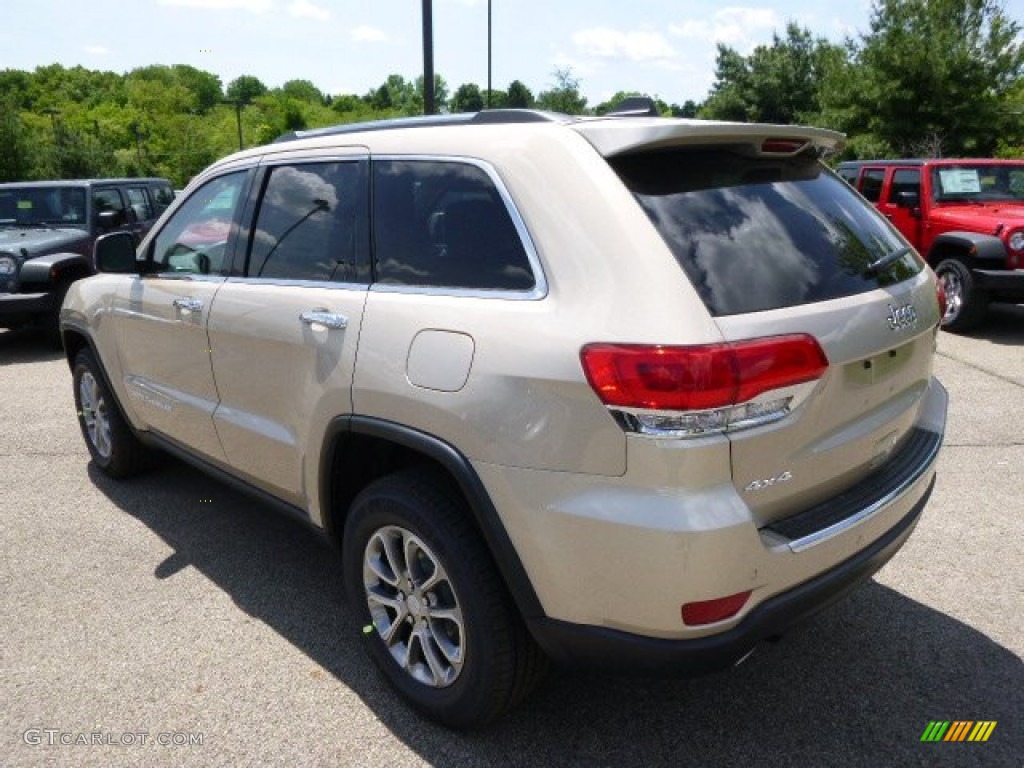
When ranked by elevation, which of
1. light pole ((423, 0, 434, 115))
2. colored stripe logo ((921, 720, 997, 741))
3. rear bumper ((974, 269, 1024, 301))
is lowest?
colored stripe logo ((921, 720, 997, 741))

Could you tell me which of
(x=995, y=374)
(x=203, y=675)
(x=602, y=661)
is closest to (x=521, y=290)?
(x=602, y=661)

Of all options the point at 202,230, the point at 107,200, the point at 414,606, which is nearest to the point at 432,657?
the point at 414,606

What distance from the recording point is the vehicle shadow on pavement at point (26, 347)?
868cm

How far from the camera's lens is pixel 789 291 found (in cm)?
217

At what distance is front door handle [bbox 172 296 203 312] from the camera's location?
341 centimetres

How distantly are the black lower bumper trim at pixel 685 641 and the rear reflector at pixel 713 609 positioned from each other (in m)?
0.05

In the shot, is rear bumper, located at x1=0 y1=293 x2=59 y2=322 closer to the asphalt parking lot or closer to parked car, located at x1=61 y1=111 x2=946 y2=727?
the asphalt parking lot

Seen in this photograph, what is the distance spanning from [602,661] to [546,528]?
39 centimetres

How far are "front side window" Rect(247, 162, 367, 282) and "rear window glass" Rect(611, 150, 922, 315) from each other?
102 centimetres

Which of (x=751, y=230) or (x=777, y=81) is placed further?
(x=777, y=81)

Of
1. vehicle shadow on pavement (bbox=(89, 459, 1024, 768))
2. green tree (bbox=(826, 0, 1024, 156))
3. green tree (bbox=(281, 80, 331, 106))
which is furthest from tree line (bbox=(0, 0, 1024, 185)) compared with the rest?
green tree (bbox=(281, 80, 331, 106))

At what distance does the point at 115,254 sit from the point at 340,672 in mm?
2251

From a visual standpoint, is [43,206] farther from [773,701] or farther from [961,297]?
[961,297]

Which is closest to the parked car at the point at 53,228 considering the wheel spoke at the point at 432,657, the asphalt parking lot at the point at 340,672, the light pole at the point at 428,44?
the light pole at the point at 428,44
